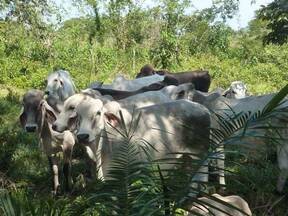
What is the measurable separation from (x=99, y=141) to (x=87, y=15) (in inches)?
834

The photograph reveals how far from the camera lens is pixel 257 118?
2.37 metres

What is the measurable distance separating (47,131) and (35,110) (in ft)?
1.25

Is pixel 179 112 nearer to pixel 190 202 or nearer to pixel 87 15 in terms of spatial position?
pixel 190 202

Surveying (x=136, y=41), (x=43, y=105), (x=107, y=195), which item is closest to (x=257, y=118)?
(x=107, y=195)

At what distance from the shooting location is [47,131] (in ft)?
22.9

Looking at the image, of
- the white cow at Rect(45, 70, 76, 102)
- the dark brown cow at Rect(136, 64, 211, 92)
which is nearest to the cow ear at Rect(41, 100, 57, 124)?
the white cow at Rect(45, 70, 76, 102)

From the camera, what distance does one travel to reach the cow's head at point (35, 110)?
264 inches

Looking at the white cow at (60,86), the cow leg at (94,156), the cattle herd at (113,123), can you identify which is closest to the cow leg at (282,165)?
the cattle herd at (113,123)

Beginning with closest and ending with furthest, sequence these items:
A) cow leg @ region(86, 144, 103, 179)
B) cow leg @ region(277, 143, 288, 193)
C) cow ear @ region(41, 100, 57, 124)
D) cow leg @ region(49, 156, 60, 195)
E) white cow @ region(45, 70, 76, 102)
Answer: cow leg @ region(86, 144, 103, 179) → cow leg @ region(277, 143, 288, 193) → cow ear @ region(41, 100, 57, 124) → cow leg @ region(49, 156, 60, 195) → white cow @ region(45, 70, 76, 102)

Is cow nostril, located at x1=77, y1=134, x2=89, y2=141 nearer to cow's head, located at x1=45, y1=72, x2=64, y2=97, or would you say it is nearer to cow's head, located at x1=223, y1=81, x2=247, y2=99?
cow's head, located at x1=45, y1=72, x2=64, y2=97

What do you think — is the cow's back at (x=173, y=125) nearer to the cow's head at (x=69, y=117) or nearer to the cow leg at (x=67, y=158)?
the cow's head at (x=69, y=117)

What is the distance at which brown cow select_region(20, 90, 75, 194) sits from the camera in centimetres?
674

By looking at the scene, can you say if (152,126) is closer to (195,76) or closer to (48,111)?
(48,111)

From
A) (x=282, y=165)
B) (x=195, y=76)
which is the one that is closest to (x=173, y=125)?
(x=282, y=165)
